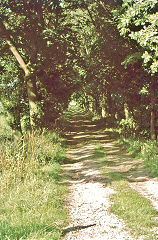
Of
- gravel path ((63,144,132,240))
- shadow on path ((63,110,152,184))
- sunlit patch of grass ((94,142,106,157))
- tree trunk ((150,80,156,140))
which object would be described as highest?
tree trunk ((150,80,156,140))

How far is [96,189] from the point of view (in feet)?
28.8

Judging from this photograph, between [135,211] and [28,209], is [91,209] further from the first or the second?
[28,209]

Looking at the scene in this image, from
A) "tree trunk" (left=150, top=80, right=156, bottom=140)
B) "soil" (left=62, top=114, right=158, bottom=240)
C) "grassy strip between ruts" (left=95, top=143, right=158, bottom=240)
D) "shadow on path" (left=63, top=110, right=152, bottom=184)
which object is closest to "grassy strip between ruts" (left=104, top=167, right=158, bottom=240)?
"grassy strip between ruts" (left=95, top=143, right=158, bottom=240)

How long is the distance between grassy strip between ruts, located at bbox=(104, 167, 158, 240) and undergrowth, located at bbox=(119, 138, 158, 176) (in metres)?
2.55

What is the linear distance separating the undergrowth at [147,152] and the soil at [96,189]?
28 cm

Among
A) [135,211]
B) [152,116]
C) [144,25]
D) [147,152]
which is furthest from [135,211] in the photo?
[152,116]

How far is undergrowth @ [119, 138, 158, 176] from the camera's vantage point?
1119 centimetres

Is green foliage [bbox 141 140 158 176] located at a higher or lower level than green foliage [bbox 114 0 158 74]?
lower

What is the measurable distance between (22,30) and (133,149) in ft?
30.9

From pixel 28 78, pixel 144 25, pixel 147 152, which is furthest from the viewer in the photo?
pixel 28 78

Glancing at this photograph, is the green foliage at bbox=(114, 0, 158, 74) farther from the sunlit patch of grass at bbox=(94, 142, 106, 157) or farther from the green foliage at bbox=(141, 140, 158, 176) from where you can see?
the sunlit patch of grass at bbox=(94, 142, 106, 157)

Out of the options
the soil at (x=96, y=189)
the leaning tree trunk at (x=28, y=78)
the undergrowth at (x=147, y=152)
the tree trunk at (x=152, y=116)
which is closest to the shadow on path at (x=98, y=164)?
the soil at (x=96, y=189)

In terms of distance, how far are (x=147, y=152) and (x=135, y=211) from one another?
6849mm

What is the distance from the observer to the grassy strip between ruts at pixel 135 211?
5547mm
